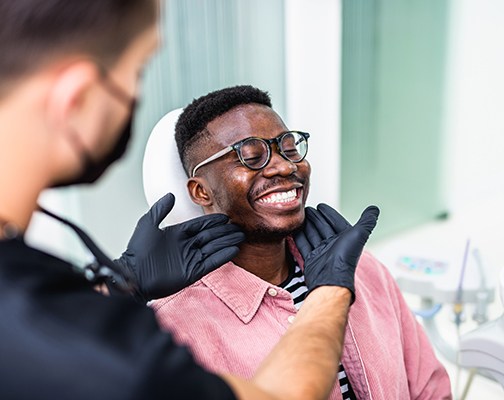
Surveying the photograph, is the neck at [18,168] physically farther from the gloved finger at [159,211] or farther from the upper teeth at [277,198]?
the upper teeth at [277,198]

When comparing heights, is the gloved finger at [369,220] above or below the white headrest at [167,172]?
below

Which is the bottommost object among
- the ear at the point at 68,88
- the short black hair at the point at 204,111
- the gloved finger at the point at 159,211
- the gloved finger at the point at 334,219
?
the gloved finger at the point at 334,219

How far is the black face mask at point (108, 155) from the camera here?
0.56 m

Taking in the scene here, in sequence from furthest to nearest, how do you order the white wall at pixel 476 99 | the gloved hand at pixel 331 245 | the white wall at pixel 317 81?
the white wall at pixel 476 99 → the white wall at pixel 317 81 → the gloved hand at pixel 331 245

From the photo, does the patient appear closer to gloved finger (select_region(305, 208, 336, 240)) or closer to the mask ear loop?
gloved finger (select_region(305, 208, 336, 240))

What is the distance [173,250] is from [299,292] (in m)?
0.33

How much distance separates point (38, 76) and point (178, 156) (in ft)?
2.73

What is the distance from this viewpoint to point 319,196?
2715 mm

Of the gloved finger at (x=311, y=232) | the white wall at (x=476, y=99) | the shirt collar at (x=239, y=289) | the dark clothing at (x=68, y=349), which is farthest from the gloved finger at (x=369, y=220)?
the white wall at (x=476, y=99)

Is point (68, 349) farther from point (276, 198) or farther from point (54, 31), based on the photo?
point (276, 198)

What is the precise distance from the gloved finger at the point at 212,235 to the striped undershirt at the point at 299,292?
0.18m

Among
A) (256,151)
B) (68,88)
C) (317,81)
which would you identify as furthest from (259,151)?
(317,81)

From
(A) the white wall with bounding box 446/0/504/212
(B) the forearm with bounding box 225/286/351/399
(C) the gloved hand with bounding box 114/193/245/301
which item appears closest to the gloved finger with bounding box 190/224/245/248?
(C) the gloved hand with bounding box 114/193/245/301

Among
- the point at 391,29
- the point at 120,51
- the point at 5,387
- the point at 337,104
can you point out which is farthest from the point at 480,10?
the point at 5,387
